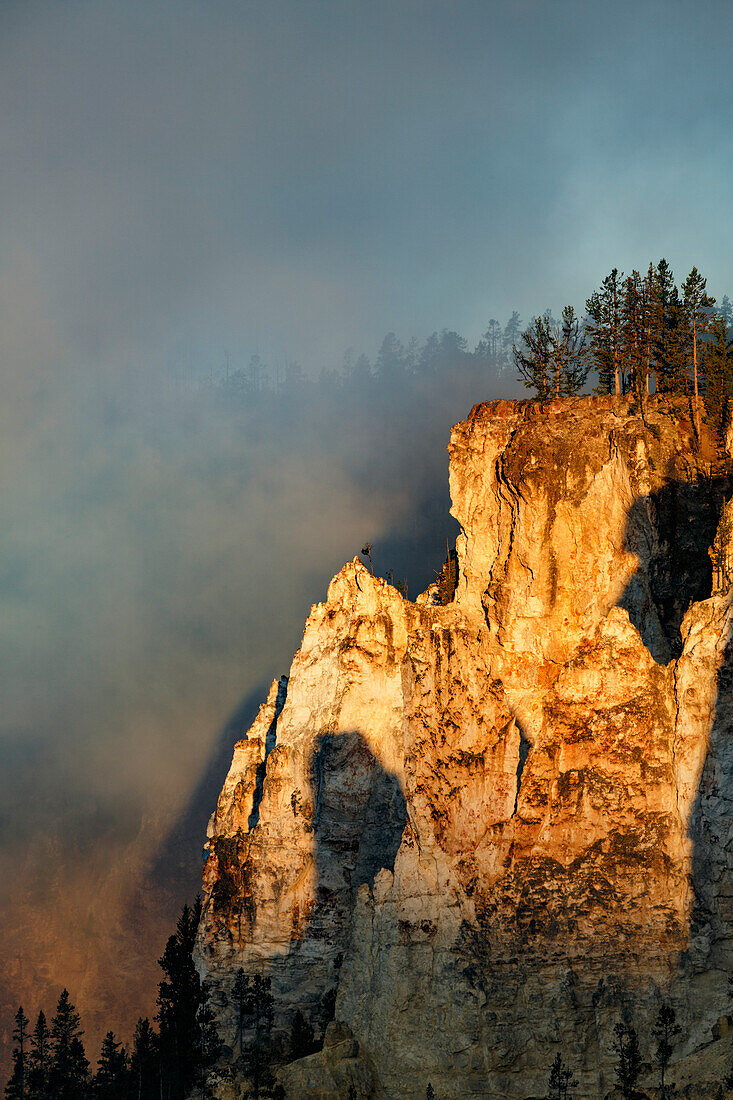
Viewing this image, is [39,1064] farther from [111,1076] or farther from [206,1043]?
[206,1043]

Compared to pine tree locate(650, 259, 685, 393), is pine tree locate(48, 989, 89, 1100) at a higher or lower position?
lower

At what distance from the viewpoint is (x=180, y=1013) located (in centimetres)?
9794

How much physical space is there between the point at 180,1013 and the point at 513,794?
36.0 m

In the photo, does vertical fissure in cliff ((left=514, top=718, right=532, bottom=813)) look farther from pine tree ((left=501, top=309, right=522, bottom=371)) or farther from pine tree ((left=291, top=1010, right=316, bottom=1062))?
pine tree ((left=501, top=309, right=522, bottom=371))

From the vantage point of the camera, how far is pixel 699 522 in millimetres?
85938

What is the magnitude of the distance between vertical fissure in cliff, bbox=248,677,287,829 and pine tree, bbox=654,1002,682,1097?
109ft

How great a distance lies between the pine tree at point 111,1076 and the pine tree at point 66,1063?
1411 millimetres

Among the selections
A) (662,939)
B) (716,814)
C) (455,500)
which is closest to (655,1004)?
(662,939)

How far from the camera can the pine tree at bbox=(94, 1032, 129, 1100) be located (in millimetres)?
97562

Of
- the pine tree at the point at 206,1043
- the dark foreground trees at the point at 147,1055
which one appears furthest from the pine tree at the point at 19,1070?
the pine tree at the point at 206,1043

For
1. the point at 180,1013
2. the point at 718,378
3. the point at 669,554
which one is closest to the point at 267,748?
the point at 180,1013

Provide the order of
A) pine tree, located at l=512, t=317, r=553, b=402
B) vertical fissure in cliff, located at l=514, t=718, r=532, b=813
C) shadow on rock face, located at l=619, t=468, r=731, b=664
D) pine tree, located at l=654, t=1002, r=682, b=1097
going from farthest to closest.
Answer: pine tree, located at l=512, t=317, r=553, b=402 < shadow on rock face, located at l=619, t=468, r=731, b=664 < vertical fissure in cliff, located at l=514, t=718, r=532, b=813 < pine tree, located at l=654, t=1002, r=682, b=1097

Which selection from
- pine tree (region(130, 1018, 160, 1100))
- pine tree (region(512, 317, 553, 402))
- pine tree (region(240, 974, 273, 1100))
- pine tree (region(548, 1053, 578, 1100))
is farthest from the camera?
pine tree (region(512, 317, 553, 402))

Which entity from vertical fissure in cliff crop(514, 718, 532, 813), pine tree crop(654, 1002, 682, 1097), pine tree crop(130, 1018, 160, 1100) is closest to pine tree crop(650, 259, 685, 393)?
vertical fissure in cliff crop(514, 718, 532, 813)
